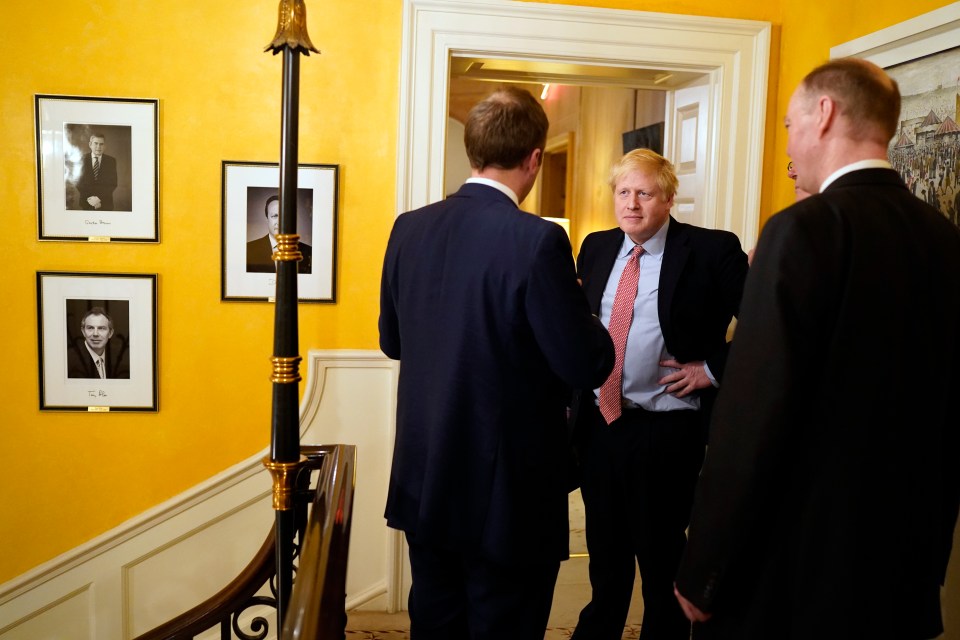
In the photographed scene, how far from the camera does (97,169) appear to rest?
3.19 meters

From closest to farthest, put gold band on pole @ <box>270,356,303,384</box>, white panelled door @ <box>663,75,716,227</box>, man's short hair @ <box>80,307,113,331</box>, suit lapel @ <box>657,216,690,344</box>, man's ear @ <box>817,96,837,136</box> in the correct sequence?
1. man's ear @ <box>817,96,837,136</box>
2. gold band on pole @ <box>270,356,303,384</box>
3. suit lapel @ <box>657,216,690,344</box>
4. man's short hair @ <box>80,307,113,331</box>
5. white panelled door @ <box>663,75,716,227</box>

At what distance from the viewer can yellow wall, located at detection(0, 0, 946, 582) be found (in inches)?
123

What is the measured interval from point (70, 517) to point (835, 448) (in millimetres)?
3108

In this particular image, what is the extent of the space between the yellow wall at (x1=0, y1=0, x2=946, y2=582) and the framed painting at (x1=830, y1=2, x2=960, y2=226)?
0.54 metres

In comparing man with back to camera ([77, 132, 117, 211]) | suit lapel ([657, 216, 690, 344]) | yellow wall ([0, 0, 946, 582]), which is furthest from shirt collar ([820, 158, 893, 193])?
man with back to camera ([77, 132, 117, 211])

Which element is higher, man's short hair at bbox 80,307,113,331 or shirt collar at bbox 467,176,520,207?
Answer: shirt collar at bbox 467,176,520,207

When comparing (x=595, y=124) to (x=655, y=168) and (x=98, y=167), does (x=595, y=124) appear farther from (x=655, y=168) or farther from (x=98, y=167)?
(x=98, y=167)

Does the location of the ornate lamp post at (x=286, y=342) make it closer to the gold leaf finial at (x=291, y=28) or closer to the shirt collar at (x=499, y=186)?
the gold leaf finial at (x=291, y=28)

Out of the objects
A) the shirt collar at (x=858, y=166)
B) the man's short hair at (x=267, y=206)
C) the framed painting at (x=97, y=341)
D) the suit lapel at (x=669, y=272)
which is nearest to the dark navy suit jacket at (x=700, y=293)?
the suit lapel at (x=669, y=272)

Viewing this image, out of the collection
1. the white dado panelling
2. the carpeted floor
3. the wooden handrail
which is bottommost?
the carpeted floor

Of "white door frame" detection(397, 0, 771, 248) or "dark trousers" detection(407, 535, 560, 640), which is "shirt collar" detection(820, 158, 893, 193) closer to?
"dark trousers" detection(407, 535, 560, 640)

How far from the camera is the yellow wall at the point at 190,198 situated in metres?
3.13

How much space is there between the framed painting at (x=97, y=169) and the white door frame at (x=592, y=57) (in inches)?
40.6

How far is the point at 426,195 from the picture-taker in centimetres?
327
